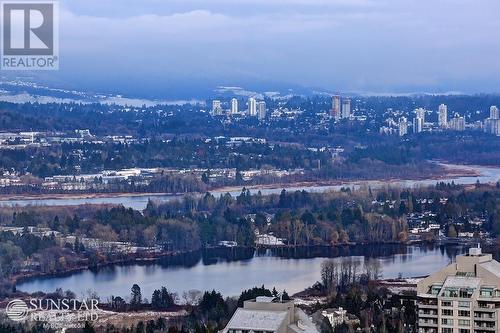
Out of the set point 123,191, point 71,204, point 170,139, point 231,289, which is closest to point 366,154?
point 170,139

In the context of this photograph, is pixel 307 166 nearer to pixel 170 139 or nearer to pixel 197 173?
pixel 197 173

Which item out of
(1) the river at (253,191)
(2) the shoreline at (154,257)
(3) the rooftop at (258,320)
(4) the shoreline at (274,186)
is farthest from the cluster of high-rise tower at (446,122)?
(3) the rooftop at (258,320)

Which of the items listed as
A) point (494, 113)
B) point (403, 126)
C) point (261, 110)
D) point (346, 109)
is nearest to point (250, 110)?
point (261, 110)

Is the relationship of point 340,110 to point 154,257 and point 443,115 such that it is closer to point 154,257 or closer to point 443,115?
point 443,115

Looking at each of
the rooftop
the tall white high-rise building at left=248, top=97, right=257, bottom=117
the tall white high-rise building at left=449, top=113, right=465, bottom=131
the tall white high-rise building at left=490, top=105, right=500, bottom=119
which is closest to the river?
the tall white high-rise building at left=449, top=113, right=465, bottom=131

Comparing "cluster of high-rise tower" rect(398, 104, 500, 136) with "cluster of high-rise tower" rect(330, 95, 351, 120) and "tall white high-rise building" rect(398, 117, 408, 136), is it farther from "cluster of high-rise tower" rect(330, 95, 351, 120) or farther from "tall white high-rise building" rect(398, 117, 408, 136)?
"cluster of high-rise tower" rect(330, 95, 351, 120)

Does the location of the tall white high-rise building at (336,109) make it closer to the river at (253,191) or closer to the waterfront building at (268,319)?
the river at (253,191)
